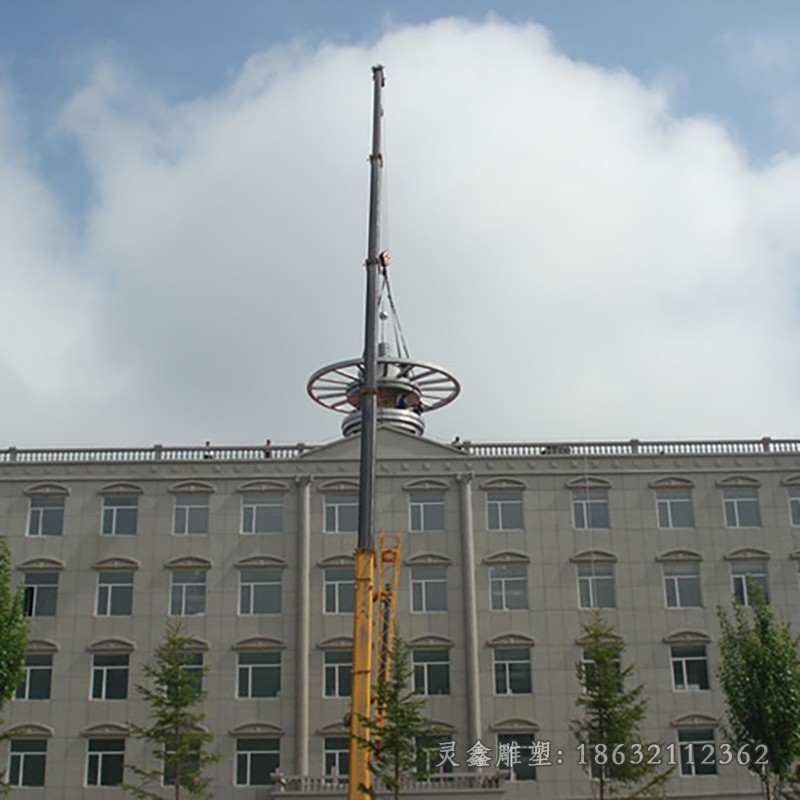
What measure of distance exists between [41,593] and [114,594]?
232cm

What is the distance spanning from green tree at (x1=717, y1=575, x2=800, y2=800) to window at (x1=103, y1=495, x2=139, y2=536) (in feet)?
62.7

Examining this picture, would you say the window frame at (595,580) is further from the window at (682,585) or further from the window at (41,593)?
the window at (41,593)

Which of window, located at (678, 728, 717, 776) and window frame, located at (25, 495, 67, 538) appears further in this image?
window frame, located at (25, 495, 67, 538)

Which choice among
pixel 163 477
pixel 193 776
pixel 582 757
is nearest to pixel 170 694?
pixel 193 776

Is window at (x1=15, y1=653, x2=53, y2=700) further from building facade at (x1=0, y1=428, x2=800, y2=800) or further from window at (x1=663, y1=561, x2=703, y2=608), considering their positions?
window at (x1=663, y1=561, x2=703, y2=608)

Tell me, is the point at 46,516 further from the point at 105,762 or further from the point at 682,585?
the point at 682,585

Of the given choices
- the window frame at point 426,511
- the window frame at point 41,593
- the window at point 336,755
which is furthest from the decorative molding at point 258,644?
the window frame at point 41,593

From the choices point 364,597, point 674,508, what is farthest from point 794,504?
point 364,597

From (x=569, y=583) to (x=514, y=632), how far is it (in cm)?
236

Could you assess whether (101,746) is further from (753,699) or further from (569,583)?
(753,699)

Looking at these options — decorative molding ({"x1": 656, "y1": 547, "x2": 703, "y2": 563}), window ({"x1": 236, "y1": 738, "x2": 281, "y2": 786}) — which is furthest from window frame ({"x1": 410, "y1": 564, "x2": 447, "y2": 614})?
decorative molding ({"x1": 656, "y1": 547, "x2": 703, "y2": 563})

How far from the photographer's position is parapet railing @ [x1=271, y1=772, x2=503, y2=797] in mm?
34625

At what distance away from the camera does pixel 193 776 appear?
30797 millimetres

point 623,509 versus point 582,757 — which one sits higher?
point 623,509
